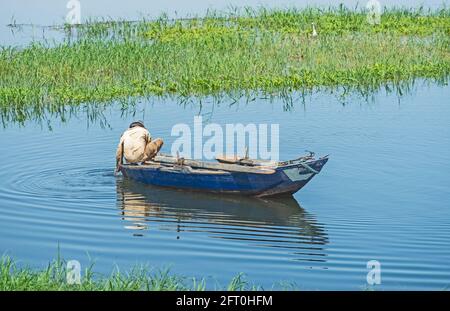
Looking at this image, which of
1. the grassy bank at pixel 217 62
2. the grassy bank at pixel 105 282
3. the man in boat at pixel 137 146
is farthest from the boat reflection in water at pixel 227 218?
the grassy bank at pixel 217 62

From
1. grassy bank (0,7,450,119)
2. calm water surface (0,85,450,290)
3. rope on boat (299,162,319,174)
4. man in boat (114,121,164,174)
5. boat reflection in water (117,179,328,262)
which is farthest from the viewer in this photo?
grassy bank (0,7,450,119)

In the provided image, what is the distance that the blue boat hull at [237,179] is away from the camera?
43.0 feet

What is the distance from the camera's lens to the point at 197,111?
18969mm

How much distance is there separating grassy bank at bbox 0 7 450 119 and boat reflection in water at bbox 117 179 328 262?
574cm

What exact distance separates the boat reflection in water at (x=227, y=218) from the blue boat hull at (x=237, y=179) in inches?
4.7

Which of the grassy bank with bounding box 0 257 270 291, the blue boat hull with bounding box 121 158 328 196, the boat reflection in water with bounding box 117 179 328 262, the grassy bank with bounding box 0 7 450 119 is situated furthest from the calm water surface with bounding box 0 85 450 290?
the grassy bank with bounding box 0 7 450 119

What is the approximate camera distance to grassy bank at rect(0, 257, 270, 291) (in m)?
8.69

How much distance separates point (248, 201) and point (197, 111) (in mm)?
5585

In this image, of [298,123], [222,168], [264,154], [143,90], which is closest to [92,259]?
[222,168]

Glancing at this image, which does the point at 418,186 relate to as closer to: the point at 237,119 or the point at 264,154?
the point at 264,154

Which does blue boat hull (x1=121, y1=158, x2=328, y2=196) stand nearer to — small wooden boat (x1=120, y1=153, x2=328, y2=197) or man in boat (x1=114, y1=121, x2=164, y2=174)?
small wooden boat (x1=120, y1=153, x2=328, y2=197)

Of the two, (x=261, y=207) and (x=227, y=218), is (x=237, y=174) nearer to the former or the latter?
(x=261, y=207)

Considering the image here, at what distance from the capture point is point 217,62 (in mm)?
21391

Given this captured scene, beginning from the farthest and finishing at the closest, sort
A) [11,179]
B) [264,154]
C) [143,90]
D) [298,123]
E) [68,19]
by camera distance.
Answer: [68,19]
[143,90]
[298,123]
[264,154]
[11,179]
